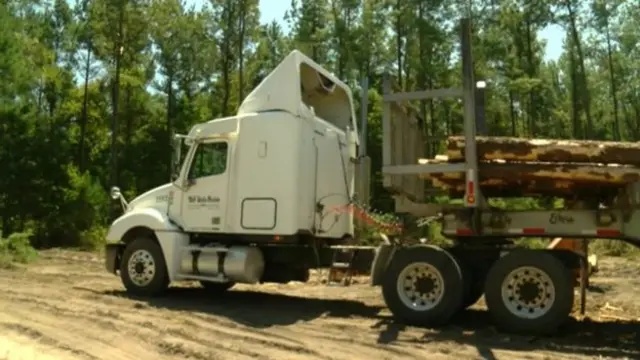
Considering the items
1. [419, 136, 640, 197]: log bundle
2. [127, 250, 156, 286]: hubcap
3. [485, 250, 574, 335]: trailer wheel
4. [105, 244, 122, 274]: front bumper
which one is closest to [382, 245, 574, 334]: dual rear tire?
[485, 250, 574, 335]: trailer wheel

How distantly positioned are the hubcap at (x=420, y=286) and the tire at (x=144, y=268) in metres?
4.53

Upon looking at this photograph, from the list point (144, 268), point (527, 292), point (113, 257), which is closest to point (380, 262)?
point (527, 292)

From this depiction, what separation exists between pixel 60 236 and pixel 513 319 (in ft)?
85.8

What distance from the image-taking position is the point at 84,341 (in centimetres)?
827

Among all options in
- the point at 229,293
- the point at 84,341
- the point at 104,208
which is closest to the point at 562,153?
the point at 84,341

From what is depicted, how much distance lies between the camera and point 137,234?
12.6 metres

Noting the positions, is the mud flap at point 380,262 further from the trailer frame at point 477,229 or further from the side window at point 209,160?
the side window at point 209,160

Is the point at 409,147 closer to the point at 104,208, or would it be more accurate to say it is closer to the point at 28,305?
the point at 28,305

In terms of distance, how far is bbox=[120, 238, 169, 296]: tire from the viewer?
12164 mm

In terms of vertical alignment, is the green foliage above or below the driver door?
above

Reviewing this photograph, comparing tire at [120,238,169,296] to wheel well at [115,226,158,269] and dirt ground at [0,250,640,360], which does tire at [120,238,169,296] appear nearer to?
wheel well at [115,226,158,269]

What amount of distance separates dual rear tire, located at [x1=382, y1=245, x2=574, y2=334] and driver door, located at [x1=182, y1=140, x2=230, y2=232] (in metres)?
3.64

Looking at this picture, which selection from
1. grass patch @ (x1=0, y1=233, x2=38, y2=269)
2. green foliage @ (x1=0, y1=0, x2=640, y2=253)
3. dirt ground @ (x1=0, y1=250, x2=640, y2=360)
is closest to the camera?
dirt ground @ (x1=0, y1=250, x2=640, y2=360)

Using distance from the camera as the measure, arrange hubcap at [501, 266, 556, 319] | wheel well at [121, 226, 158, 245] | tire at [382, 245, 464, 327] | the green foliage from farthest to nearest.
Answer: the green foliage
wheel well at [121, 226, 158, 245]
tire at [382, 245, 464, 327]
hubcap at [501, 266, 556, 319]
